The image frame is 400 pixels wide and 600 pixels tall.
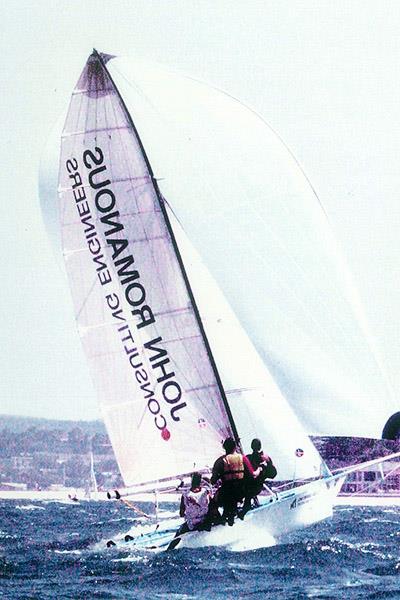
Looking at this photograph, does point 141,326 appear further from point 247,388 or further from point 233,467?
point 233,467

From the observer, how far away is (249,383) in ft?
50.5

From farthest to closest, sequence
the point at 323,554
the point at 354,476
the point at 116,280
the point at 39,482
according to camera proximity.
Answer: the point at 39,482, the point at 354,476, the point at 116,280, the point at 323,554

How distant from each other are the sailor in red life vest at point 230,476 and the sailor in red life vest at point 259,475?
62mm

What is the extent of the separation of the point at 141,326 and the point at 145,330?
2.9 inches

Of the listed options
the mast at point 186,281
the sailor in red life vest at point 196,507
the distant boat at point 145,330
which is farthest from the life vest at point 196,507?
the mast at point 186,281

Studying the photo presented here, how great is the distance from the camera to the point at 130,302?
1537 centimetres

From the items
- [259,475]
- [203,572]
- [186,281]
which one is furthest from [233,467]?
[186,281]

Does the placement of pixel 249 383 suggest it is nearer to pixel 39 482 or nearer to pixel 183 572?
pixel 183 572

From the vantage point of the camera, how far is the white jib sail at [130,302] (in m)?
15.2

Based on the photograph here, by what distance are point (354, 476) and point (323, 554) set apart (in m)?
75.6

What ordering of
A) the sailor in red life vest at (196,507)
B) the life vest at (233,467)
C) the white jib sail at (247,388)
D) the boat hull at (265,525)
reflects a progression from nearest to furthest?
the life vest at (233,467)
the sailor in red life vest at (196,507)
the boat hull at (265,525)
the white jib sail at (247,388)

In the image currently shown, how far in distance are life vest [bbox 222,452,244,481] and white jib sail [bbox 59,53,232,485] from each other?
1502 mm

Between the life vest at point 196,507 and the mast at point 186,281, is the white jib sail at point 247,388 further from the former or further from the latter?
the life vest at point 196,507

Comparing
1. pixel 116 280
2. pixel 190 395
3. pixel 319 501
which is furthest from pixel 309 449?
pixel 116 280
